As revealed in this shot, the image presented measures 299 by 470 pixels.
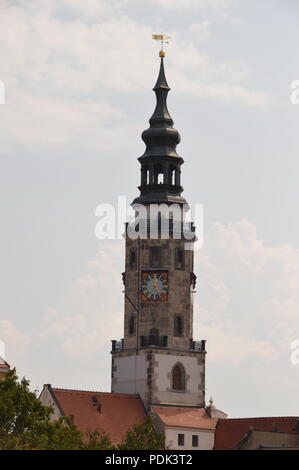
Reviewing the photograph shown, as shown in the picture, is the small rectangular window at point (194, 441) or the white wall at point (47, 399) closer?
the white wall at point (47, 399)

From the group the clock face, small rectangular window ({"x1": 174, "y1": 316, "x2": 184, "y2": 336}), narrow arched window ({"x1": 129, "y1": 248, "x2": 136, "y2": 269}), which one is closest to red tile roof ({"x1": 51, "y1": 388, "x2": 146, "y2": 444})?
small rectangular window ({"x1": 174, "y1": 316, "x2": 184, "y2": 336})

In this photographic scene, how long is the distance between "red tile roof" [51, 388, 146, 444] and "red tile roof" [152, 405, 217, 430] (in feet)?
5.77

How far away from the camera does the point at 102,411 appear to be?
407 feet

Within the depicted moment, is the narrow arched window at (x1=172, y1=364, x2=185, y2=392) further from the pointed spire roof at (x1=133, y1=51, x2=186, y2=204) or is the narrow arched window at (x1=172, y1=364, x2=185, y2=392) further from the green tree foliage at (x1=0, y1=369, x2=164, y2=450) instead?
the green tree foliage at (x1=0, y1=369, x2=164, y2=450)

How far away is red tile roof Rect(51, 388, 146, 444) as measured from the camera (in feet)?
401

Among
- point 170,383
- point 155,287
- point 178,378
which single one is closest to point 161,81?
point 155,287

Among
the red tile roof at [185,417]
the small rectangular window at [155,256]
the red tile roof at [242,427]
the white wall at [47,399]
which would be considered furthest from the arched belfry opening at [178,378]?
the white wall at [47,399]

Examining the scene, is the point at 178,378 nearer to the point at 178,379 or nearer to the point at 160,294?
the point at 178,379

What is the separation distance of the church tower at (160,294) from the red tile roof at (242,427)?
4.43 m

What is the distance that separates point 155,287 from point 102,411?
13.5m

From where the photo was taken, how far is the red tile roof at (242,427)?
123812mm

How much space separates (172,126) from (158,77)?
491 cm

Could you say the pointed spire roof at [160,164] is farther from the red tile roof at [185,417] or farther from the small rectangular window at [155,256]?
the red tile roof at [185,417]
